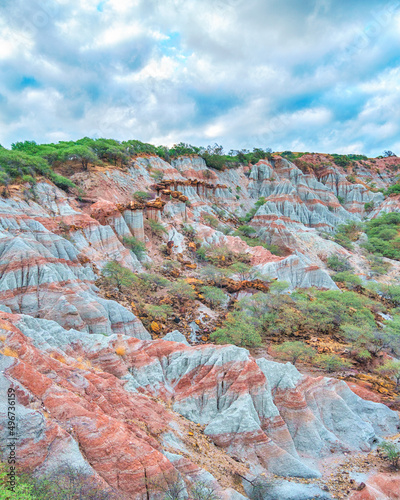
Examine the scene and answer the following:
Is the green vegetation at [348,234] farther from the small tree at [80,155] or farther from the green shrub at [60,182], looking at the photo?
the green shrub at [60,182]

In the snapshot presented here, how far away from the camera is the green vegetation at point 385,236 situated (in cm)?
4547

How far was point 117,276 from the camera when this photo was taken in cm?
2300

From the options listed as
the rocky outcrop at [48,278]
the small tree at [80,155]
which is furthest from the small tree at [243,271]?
the small tree at [80,155]

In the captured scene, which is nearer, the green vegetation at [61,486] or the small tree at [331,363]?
the green vegetation at [61,486]

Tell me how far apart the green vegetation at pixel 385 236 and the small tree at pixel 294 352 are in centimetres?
3492

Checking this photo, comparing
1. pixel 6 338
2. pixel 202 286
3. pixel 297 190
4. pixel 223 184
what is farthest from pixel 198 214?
pixel 6 338

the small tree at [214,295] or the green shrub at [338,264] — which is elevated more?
the green shrub at [338,264]

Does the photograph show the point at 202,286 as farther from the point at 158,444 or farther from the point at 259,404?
the point at 158,444

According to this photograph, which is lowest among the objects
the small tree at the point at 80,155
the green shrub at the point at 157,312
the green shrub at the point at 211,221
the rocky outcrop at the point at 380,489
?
the rocky outcrop at the point at 380,489

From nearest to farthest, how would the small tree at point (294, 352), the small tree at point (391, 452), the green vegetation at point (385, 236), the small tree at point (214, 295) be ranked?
the small tree at point (391, 452) < the small tree at point (294, 352) < the small tree at point (214, 295) < the green vegetation at point (385, 236)

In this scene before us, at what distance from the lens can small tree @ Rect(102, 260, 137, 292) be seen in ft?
75.4

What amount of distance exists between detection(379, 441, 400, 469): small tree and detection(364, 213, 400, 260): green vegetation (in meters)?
40.8

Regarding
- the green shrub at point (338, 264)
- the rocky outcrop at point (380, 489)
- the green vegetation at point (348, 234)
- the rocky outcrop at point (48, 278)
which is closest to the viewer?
the rocky outcrop at point (380, 489)

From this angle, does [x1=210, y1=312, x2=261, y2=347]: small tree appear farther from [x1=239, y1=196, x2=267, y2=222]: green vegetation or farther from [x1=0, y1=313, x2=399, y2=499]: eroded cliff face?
[x1=239, y1=196, x2=267, y2=222]: green vegetation
